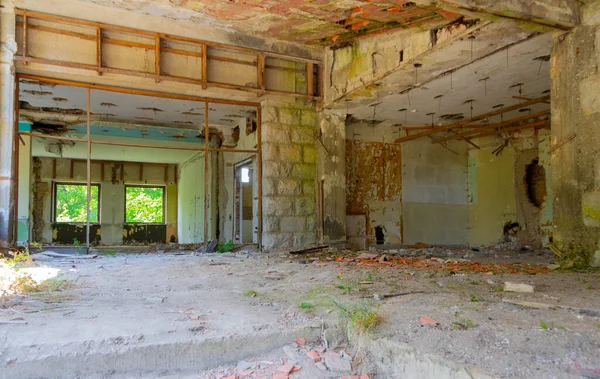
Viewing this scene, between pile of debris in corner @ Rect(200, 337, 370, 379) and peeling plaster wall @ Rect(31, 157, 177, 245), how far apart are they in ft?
51.5

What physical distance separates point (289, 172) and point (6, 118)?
442 cm

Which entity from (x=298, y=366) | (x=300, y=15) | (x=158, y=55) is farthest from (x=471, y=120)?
(x=298, y=366)

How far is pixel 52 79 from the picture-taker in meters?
6.66

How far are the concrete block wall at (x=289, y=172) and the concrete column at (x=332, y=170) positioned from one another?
17 centimetres

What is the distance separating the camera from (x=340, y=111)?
323 inches

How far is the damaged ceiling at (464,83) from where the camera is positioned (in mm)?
5306

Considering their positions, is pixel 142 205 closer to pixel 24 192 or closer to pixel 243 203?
pixel 24 192

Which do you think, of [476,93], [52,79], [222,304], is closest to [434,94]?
[476,93]

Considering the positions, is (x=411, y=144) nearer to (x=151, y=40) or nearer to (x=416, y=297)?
(x=151, y=40)

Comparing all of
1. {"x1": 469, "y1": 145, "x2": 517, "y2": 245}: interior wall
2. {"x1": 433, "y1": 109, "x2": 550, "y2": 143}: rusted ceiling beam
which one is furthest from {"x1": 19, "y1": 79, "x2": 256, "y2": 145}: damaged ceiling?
{"x1": 469, "y1": 145, "x2": 517, "y2": 245}: interior wall

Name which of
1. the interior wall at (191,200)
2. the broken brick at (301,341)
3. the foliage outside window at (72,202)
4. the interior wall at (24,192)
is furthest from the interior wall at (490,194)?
the foliage outside window at (72,202)

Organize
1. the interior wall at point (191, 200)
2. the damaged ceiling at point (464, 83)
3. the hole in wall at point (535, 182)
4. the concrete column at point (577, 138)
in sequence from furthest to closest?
the interior wall at point (191, 200)
the hole in wall at point (535, 182)
the damaged ceiling at point (464, 83)
the concrete column at point (577, 138)

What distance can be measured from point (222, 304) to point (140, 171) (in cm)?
1525

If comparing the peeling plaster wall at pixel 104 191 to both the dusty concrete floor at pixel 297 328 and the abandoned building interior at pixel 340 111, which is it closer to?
the abandoned building interior at pixel 340 111
